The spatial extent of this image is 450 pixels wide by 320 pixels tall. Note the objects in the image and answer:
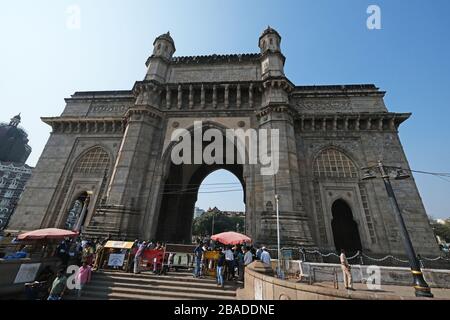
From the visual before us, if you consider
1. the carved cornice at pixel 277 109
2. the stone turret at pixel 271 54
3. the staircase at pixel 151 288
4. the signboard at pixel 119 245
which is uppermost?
the stone turret at pixel 271 54

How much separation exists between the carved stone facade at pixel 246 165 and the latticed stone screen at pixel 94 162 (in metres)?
0.39

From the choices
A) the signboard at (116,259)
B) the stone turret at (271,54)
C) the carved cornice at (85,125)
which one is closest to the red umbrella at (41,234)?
the signboard at (116,259)

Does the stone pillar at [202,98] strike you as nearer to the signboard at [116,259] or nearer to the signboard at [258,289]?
the signboard at [116,259]

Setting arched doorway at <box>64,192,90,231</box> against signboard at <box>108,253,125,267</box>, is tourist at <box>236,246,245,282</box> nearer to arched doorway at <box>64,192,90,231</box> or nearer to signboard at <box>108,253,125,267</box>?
signboard at <box>108,253,125,267</box>

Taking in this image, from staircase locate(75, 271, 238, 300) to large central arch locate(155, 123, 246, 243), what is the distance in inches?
372

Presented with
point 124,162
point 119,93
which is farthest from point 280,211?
point 119,93

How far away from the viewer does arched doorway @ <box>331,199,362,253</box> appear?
17547 mm

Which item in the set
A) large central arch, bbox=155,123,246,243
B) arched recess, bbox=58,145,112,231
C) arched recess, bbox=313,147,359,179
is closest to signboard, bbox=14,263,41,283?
arched recess, bbox=58,145,112,231

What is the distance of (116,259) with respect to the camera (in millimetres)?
10938

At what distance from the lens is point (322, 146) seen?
1728 cm

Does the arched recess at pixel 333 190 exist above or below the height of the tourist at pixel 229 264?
above

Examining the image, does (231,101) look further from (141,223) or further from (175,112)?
(141,223)

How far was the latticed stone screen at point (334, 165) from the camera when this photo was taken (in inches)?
642
